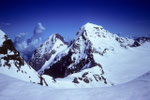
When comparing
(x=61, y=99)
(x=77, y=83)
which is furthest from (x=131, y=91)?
(x=77, y=83)

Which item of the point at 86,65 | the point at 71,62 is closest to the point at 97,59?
the point at 86,65

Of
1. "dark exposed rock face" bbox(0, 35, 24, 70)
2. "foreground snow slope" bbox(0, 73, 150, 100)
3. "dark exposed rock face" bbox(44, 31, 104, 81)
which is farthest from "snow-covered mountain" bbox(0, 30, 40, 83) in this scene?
"dark exposed rock face" bbox(44, 31, 104, 81)

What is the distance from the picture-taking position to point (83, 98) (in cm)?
429

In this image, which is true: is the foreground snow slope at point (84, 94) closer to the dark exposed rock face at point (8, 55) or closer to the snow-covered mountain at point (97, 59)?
the dark exposed rock face at point (8, 55)

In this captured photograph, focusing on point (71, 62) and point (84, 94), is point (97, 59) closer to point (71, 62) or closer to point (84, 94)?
point (71, 62)

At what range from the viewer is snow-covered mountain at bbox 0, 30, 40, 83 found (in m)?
33.1

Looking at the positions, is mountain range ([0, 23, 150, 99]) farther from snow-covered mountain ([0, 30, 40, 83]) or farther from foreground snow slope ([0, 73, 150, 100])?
foreground snow slope ([0, 73, 150, 100])

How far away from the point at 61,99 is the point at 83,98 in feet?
3.01

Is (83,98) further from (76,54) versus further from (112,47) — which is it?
(112,47)

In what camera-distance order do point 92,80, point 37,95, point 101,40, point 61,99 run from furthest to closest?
point 101,40 < point 92,80 < point 37,95 < point 61,99

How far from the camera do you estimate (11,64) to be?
1396 inches

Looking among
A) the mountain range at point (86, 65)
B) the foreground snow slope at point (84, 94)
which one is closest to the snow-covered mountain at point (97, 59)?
the mountain range at point (86, 65)

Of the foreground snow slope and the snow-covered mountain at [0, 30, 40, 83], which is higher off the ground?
the snow-covered mountain at [0, 30, 40, 83]

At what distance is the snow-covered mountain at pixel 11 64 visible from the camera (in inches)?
1302
